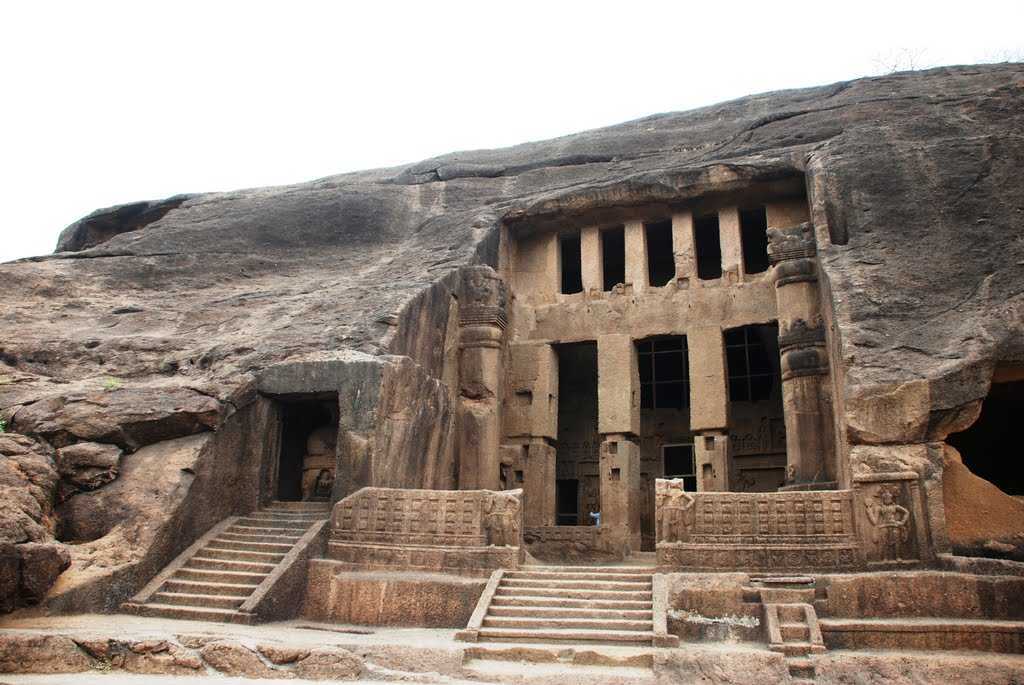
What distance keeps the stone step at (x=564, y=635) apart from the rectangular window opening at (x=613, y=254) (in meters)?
9.11

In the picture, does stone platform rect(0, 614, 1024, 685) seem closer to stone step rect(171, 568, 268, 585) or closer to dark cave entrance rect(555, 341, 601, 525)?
stone step rect(171, 568, 268, 585)

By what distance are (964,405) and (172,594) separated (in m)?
8.27

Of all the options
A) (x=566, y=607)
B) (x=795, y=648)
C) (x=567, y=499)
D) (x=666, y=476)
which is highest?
(x=666, y=476)

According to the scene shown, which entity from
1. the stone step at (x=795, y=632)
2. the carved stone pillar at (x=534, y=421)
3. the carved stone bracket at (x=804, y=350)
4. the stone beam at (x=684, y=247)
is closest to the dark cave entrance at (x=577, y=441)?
the carved stone pillar at (x=534, y=421)

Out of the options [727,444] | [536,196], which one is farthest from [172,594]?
[536,196]

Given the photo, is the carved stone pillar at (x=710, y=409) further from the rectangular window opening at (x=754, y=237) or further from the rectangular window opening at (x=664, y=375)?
the rectangular window opening at (x=664, y=375)

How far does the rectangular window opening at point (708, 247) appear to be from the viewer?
1600 centimetres

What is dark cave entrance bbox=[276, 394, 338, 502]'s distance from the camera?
1132cm

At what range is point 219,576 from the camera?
29.1 feet

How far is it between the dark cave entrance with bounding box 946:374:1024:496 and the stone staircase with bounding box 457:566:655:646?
7.97 m

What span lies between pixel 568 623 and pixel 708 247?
11638 mm

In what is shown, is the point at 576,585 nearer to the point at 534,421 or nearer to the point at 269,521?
the point at 269,521

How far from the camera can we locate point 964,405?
8.45 m

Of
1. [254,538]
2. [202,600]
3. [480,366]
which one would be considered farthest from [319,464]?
[202,600]
